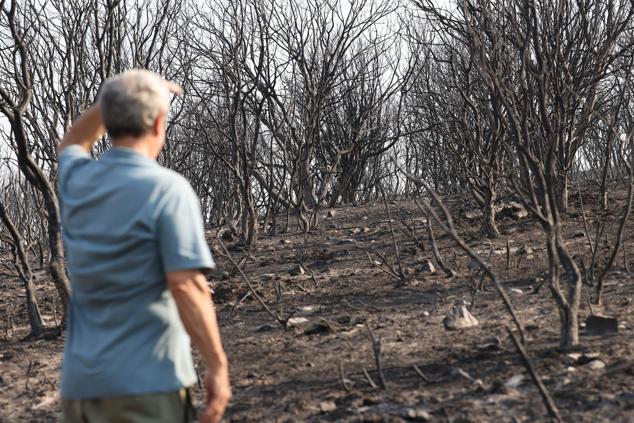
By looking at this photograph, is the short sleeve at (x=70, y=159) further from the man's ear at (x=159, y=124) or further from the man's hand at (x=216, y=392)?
the man's hand at (x=216, y=392)

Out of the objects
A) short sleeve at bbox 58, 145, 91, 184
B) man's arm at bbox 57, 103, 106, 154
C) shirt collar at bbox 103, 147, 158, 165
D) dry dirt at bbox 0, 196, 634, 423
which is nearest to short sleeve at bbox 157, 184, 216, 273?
shirt collar at bbox 103, 147, 158, 165

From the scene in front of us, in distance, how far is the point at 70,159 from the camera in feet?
7.08

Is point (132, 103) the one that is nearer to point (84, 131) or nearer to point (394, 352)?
point (84, 131)

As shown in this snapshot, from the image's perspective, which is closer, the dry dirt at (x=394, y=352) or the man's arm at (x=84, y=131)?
the man's arm at (x=84, y=131)

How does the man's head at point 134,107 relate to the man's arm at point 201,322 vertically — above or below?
above

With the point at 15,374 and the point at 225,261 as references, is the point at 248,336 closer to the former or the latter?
the point at 15,374

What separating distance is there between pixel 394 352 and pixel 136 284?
2.43m

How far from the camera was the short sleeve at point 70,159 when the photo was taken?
6.93 feet


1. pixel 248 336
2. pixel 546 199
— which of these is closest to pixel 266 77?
pixel 248 336

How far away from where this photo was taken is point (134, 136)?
1.96 meters

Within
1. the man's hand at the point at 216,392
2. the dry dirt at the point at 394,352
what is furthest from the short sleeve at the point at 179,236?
the dry dirt at the point at 394,352

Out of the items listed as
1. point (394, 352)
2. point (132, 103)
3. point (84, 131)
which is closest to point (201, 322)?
point (132, 103)

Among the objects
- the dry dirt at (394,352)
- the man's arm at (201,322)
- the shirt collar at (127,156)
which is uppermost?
the shirt collar at (127,156)

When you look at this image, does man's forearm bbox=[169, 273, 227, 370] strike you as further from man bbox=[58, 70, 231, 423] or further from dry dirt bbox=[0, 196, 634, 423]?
dry dirt bbox=[0, 196, 634, 423]
